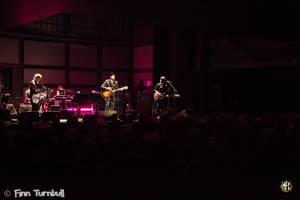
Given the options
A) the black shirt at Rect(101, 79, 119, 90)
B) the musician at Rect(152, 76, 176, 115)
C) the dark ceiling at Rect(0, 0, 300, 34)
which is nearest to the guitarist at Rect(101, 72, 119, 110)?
the black shirt at Rect(101, 79, 119, 90)

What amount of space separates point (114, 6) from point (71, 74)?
1137cm

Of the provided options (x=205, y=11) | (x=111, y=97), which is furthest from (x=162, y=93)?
(x=205, y=11)

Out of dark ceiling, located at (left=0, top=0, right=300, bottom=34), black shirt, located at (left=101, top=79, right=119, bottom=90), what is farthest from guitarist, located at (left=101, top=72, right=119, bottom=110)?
dark ceiling, located at (left=0, top=0, right=300, bottom=34)

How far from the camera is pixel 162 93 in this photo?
14.9 m

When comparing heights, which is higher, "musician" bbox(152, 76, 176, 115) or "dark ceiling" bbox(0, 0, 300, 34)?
"dark ceiling" bbox(0, 0, 300, 34)

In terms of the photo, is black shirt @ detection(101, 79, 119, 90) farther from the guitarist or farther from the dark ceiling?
the dark ceiling

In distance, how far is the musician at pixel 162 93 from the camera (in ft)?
48.7

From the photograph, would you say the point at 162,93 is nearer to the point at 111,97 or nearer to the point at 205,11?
the point at 111,97

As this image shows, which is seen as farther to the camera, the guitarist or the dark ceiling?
the guitarist

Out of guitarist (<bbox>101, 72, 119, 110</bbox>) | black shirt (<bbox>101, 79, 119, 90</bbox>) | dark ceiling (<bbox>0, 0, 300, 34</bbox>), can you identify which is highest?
dark ceiling (<bbox>0, 0, 300, 34</bbox>)

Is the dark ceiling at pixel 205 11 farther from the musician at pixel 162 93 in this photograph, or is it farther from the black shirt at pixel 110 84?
the musician at pixel 162 93

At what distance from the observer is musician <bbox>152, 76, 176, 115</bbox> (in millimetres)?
14844

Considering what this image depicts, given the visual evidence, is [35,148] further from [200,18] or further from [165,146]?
[200,18]

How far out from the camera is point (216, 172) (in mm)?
4266
